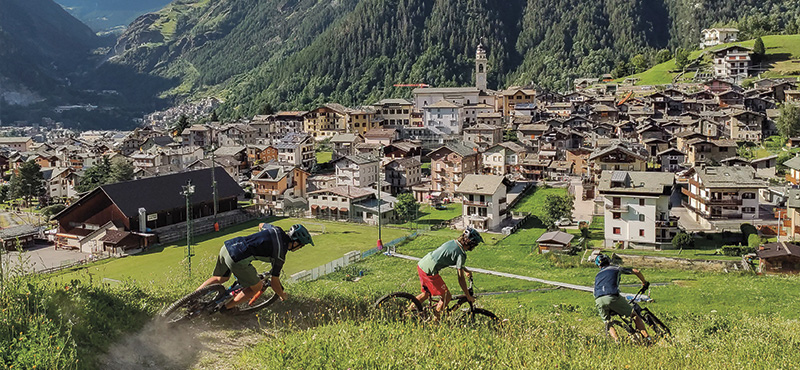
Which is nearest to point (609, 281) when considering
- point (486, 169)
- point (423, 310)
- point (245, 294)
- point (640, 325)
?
point (640, 325)

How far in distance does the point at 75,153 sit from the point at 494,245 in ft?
216

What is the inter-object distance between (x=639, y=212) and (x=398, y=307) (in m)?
29.2

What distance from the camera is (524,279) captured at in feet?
92.8

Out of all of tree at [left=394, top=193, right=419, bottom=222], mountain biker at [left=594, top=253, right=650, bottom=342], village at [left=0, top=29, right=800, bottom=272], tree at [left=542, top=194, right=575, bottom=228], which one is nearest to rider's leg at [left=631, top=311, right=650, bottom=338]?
mountain biker at [left=594, top=253, right=650, bottom=342]

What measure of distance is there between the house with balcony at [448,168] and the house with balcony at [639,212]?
20.4 metres

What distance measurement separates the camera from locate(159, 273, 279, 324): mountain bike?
8.84 meters

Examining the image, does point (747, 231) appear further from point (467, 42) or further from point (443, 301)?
point (467, 42)

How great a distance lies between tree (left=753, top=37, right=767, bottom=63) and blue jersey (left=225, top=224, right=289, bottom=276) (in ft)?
321

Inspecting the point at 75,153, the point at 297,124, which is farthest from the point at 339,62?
the point at 75,153

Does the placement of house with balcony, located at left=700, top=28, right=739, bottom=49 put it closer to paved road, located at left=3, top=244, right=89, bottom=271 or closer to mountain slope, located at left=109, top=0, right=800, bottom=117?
mountain slope, located at left=109, top=0, right=800, bottom=117

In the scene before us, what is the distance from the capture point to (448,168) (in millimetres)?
56219

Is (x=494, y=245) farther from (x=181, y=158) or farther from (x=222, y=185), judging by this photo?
(x=181, y=158)

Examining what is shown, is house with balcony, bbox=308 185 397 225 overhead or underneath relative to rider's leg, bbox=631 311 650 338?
underneath

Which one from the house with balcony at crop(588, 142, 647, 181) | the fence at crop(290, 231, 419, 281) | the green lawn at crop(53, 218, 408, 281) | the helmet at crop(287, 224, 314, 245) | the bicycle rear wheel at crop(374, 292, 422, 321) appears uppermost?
the helmet at crop(287, 224, 314, 245)
